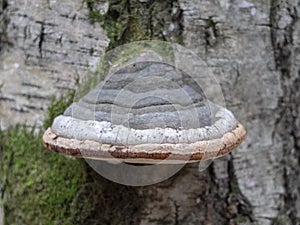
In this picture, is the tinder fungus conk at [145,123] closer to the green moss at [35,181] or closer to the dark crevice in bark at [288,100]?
the green moss at [35,181]

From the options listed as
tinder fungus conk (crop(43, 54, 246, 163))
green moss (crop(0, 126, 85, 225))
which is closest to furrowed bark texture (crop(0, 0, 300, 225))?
green moss (crop(0, 126, 85, 225))

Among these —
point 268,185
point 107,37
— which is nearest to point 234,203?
point 268,185

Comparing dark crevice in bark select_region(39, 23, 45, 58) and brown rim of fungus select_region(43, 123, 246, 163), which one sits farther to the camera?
dark crevice in bark select_region(39, 23, 45, 58)

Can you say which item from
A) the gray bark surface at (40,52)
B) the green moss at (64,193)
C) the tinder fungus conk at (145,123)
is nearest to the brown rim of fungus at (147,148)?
the tinder fungus conk at (145,123)

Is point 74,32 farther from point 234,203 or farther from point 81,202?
point 234,203

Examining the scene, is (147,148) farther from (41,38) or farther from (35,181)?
(41,38)

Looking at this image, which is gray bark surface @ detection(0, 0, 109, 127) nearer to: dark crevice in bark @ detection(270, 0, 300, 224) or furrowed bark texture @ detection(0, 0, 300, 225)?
furrowed bark texture @ detection(0, 0, 300, 225)

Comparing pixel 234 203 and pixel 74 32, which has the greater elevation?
pixel 74 32

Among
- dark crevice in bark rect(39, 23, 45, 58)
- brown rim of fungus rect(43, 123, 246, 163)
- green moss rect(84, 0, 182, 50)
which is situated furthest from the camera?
dark crevice in bark rect(39, 23, 45, 58)
